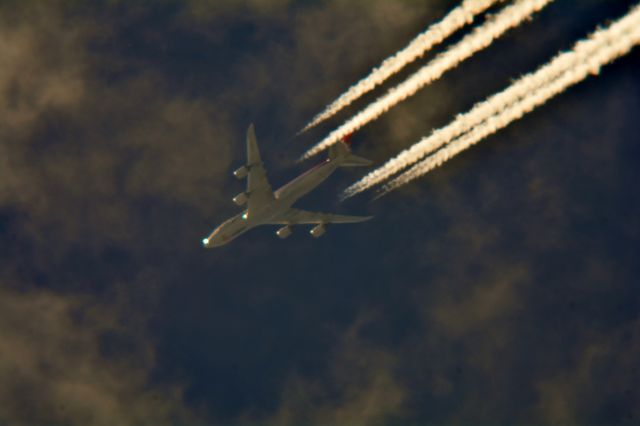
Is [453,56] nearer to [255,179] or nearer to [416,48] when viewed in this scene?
[416,48]

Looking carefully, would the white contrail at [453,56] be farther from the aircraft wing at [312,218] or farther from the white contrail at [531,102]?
the aircraft wing at [312,218]

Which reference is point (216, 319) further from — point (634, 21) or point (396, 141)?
point (634, 21)

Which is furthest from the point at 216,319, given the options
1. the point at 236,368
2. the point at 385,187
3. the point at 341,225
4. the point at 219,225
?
the point at 385,187

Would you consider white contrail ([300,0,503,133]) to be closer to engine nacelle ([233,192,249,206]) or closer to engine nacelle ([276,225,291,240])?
engine nacelle ([233,192,249,206])

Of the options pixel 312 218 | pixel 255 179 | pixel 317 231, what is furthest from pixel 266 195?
pixel 312 218

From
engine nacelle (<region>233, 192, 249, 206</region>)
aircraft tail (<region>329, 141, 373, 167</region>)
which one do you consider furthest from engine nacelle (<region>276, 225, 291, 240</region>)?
aircraft tail (<region>329, 141, 373, 167</region>)
